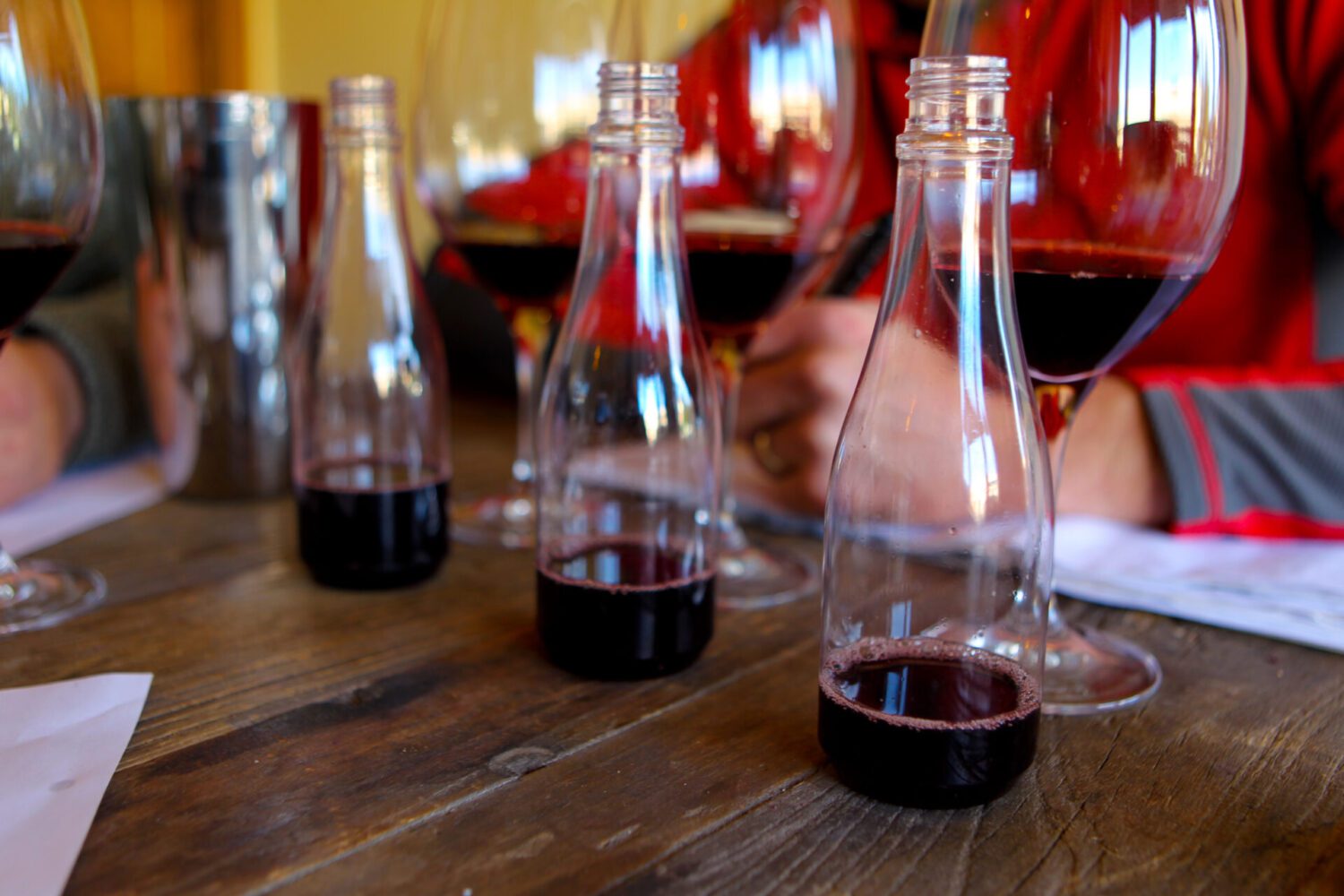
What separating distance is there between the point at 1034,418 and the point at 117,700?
1.10 feet

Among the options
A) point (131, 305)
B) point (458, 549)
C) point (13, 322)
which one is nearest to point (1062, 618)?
point (458, 549)

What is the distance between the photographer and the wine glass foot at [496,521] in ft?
2.16

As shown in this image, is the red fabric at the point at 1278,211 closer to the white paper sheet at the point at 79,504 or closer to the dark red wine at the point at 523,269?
the dark red wine at the point at 523,269

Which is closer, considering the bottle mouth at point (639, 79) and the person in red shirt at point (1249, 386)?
the bottle mouth at point (639, 79)

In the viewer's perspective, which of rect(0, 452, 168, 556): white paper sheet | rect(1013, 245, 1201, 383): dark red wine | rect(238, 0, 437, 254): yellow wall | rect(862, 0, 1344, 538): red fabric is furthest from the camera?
rect(238, 0, 437, 254): yellow wall

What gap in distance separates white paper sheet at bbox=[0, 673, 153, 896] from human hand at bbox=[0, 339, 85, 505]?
305mm

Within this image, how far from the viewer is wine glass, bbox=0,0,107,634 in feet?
1.56

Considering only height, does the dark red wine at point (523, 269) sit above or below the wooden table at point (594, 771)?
above

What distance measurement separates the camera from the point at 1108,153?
0.42 metres

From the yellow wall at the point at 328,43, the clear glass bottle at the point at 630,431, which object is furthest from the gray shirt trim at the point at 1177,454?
the yellow wall at the point at 328,43

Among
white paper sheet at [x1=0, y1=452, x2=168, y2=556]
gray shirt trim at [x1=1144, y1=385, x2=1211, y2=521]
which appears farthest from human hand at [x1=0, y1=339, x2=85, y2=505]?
gray shirt trim at [x1=1144, y1=385, x2=1211, y2=521]

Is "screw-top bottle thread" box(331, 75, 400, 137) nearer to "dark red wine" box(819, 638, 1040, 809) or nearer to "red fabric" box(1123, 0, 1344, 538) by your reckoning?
"dark red wine" box(819, 638, 1040, 809)

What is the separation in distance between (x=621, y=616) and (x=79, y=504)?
423mm

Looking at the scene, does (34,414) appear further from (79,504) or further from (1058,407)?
(1058,407)
